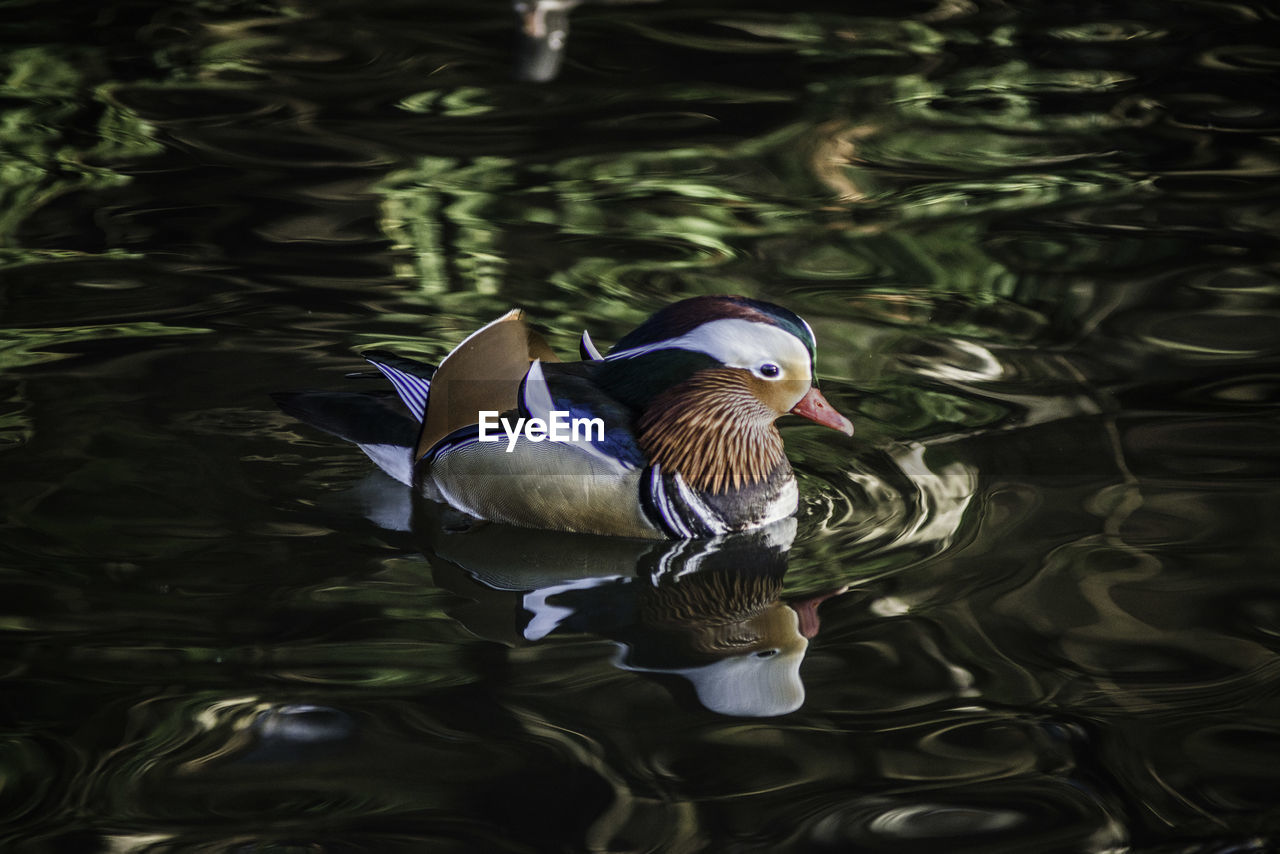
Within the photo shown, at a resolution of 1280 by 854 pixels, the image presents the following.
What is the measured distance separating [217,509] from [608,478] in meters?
1.23

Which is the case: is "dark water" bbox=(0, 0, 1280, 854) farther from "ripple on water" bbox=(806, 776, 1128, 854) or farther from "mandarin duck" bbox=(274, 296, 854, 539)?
"mandarin duck" bbox=(274, 296, 854, 539)

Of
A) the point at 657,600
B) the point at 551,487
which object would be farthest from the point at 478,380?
the point at 657,600

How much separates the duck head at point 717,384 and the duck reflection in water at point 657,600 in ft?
0.84

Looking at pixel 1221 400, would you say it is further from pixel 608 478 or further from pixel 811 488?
pixel 608 478

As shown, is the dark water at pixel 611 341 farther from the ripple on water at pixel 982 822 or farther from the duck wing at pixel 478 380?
the duck wing at pixel 478 380

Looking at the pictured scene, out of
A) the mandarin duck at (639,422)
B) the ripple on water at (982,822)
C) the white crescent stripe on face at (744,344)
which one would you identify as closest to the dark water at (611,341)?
the ripple on water at (982,822)

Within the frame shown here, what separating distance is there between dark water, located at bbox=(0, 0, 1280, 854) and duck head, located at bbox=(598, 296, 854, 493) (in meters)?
0.30

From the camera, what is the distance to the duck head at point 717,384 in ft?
15.1

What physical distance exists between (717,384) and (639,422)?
272 mm

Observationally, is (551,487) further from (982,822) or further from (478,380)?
(982,822)

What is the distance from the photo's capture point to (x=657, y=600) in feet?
14.4

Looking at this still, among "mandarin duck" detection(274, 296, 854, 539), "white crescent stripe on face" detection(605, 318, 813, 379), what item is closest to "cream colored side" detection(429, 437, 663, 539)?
"mandarin duck" detection(274, 296, 854, 539)

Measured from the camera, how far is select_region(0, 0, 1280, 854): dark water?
357 cm

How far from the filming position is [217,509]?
4734 millimetres
